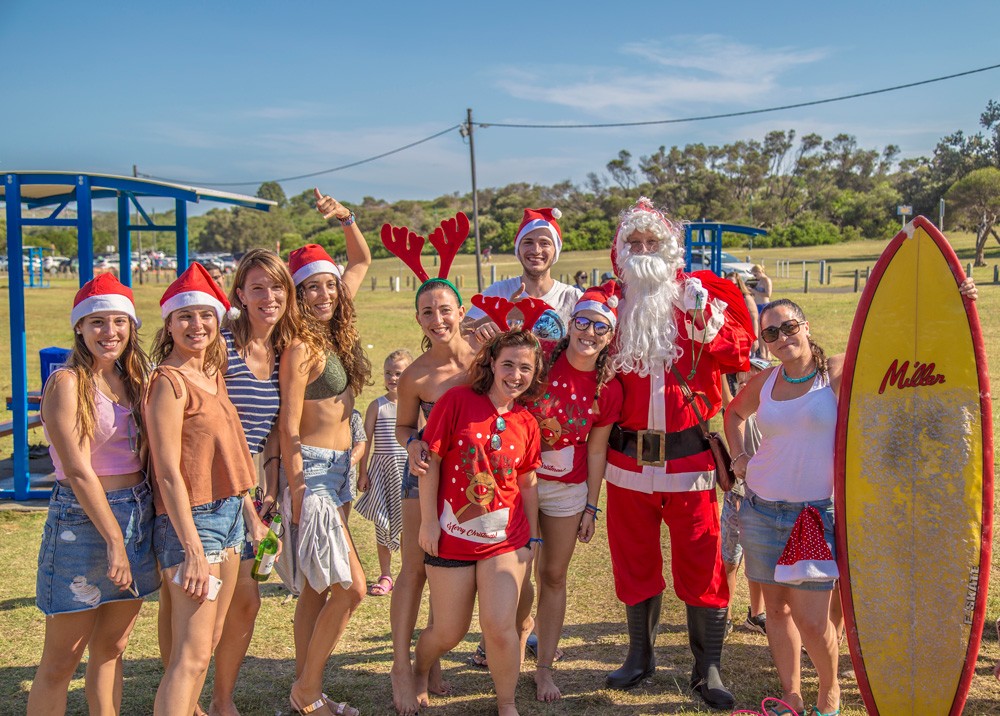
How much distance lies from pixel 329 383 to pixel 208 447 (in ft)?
2.08

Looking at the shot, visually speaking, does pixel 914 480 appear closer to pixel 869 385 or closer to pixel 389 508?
pixel 869 385

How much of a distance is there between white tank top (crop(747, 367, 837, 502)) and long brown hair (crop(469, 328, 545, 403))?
909mm

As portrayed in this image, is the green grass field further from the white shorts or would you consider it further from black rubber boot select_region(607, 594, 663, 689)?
the white shorts

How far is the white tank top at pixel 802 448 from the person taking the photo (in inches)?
127

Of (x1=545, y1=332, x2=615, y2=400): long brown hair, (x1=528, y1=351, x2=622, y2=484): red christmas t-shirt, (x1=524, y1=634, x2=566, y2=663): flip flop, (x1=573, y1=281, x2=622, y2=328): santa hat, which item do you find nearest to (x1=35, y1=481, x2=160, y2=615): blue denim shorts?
(x1=528, y1=351, x2=622, y2=484): red christmas t-shirt

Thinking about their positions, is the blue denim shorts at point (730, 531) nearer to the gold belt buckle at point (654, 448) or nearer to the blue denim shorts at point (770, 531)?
the gold belt buckle at point (654, 448)

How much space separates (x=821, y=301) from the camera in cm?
2070

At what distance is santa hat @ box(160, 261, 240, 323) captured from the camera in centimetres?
296

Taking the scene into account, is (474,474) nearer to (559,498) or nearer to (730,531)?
(559,498)

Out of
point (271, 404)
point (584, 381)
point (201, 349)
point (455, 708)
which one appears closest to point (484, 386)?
point (584, 381)

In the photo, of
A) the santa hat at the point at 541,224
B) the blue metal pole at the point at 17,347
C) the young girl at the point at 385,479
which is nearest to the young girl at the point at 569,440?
the santa hat at the point at 541,224

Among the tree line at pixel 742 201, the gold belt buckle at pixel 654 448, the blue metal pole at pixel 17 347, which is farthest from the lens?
the tree line at pixel 742 201

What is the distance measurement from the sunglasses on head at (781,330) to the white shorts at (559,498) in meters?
0.97

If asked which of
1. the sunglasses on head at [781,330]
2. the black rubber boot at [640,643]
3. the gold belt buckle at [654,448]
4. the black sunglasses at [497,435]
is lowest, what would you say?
the black rubber boot at [640,643]
